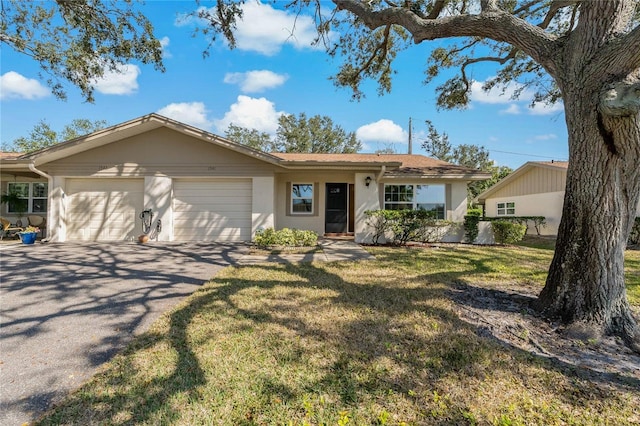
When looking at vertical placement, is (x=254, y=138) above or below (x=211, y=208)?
above

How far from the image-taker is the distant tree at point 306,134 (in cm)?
3334

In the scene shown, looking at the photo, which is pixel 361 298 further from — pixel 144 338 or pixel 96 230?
pixel 96 230

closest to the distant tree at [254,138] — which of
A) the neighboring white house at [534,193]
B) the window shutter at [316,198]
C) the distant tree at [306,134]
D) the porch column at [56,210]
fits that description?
the distant tree at [306,134]

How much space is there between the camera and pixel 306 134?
110 feet

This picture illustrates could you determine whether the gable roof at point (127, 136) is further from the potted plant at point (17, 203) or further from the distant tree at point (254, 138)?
the distant tree at point (254, 138)

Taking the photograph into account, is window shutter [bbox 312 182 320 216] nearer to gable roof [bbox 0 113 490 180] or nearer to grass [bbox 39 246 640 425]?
gable roof [bbox 0 113 490 180]

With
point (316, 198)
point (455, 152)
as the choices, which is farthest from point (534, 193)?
point (455, 152)

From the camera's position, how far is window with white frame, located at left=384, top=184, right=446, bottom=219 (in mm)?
11500

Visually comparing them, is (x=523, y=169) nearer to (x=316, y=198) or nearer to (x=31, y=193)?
(x=316, y=198)

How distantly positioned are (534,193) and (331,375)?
17.7m

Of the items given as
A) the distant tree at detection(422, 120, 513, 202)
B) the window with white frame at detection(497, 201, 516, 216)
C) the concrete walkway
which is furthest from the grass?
the distant tree at detection(422, 120, 513, 202)

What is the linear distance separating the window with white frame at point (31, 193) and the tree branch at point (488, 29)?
1369cm

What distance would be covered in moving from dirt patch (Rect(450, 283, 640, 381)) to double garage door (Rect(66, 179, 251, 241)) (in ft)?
25.5

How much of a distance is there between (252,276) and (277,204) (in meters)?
6.41
